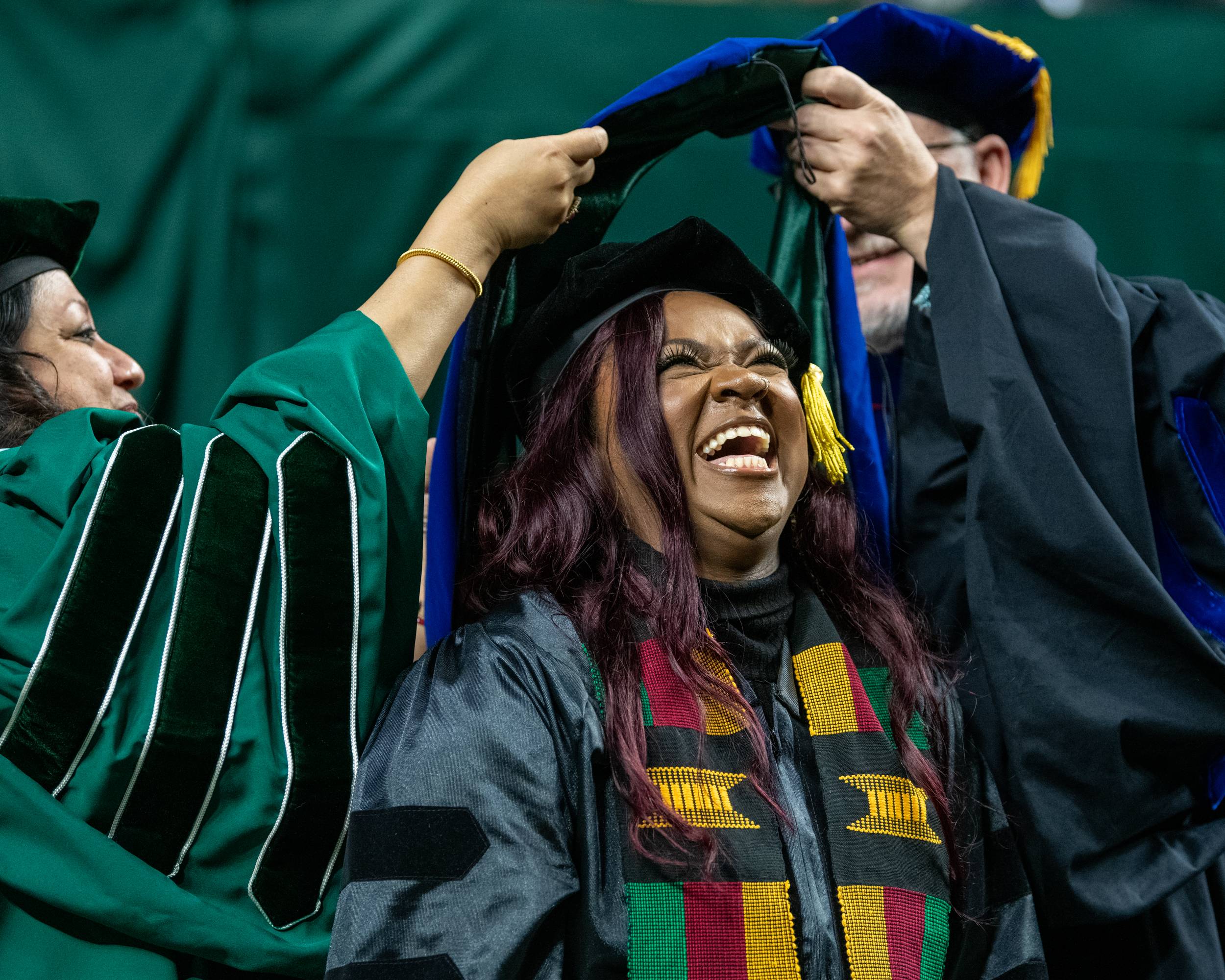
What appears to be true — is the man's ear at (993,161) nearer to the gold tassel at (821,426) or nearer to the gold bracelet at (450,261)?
the gold tassel at (821,426)

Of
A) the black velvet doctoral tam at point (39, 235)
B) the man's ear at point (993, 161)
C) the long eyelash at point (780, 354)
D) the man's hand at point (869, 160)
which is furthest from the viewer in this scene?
the man's ear at point (993, 161)

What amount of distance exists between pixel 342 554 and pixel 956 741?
95cm

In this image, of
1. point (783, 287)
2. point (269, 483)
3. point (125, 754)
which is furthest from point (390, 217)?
point (125, 754)

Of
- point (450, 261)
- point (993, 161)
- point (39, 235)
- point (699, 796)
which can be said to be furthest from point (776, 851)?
point (993, 161)

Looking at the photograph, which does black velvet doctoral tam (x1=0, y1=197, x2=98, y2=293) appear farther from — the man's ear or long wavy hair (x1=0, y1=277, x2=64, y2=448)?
the man's ear

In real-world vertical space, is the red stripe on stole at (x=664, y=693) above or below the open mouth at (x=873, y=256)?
below

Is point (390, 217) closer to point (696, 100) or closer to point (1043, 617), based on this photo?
point (696, 100)

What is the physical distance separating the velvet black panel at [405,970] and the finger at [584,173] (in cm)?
119

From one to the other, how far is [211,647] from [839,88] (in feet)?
4.60

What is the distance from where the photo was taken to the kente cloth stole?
1.50 m

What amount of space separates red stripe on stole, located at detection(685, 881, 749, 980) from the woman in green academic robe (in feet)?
1.54

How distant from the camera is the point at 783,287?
7.55 feet

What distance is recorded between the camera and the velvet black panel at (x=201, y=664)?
5.13 ft

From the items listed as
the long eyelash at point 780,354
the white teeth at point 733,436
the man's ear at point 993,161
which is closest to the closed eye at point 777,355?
the long eyelash at point 780,354
